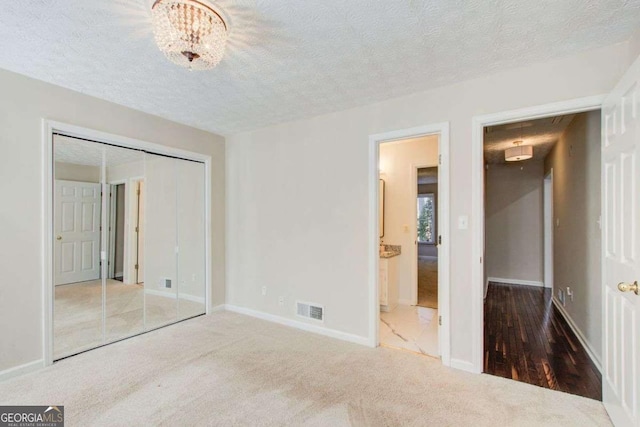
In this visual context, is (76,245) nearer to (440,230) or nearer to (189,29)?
(189,29)

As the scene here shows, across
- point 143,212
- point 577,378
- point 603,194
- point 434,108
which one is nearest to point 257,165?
point 143,212

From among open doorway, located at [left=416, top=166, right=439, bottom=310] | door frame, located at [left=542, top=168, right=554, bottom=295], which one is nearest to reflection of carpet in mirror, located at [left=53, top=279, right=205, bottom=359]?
door frame, located at [left=542, top=168, right=554, bottom=295]

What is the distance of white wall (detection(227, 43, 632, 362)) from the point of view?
2.39m

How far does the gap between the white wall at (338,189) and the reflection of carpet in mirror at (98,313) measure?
3.29 ft

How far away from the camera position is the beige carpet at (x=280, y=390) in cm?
197

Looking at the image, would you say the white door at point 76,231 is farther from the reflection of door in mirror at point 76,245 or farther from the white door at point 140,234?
the white door at point 140,234

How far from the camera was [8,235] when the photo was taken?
2.46 m

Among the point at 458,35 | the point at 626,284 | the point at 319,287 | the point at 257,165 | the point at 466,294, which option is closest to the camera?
the point at 626,284

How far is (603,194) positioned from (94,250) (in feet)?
14.3

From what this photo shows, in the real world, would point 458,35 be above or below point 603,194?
above

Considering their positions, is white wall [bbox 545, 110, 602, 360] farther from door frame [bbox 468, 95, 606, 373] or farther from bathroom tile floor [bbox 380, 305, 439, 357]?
bathroom tile floor [bbox 380, 305, 439, 357]

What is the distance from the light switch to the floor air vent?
174cm

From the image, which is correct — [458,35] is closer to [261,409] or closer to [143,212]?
[261,409]

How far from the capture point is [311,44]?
2.05m
